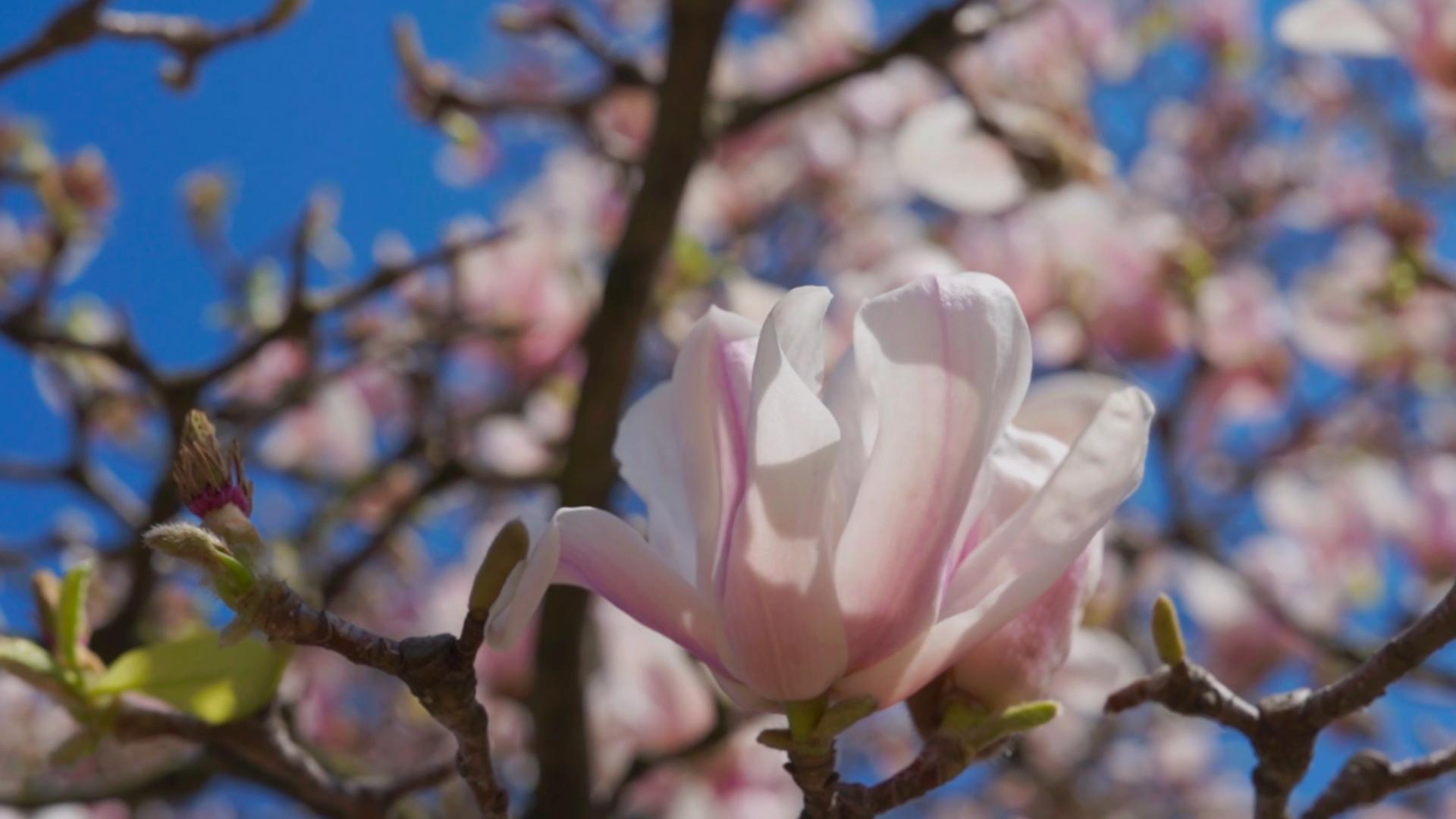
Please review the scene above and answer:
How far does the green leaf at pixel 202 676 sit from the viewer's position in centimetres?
66

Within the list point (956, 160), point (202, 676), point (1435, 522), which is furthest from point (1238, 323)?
point (202, 676)

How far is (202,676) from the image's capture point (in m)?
0.67

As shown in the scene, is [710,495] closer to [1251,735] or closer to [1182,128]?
[1251,735]

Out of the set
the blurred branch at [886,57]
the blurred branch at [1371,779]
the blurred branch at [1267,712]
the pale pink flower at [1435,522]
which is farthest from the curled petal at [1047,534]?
the pale pink flower at [1435,522]

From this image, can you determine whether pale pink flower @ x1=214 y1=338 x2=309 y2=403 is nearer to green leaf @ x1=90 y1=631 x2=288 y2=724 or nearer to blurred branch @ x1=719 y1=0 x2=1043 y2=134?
blurred branch @ x1=719 y1=0 x2=1043 y2=134

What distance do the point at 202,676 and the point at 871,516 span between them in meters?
0.35

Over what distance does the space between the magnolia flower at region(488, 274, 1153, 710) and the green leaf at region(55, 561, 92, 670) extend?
0.27 meters

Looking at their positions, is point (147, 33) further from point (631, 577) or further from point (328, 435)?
point (328, 435)

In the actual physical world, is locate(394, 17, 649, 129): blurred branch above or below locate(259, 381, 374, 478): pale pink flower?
above

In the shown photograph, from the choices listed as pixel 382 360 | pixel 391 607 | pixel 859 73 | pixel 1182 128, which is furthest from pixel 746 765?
pixel 1182 128

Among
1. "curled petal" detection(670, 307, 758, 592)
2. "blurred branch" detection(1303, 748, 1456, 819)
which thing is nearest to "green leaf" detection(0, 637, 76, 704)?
"curled petal" detection(670, 307, 758, 592)

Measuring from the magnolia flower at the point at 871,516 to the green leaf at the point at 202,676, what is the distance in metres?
0.18

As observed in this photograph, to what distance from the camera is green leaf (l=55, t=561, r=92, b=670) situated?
2.20ft

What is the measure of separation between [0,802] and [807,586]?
0.71m
